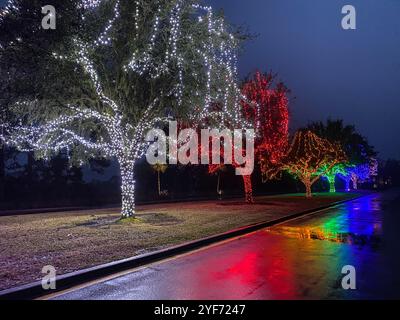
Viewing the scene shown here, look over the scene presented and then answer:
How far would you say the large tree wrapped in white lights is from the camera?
16.8m

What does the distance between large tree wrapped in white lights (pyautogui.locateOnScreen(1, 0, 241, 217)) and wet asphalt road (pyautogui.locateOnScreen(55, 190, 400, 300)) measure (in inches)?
261

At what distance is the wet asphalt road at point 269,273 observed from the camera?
25.3 ft

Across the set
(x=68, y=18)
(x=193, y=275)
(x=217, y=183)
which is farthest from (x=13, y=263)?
(x=217, y=183)

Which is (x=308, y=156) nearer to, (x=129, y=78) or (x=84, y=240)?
(x=129, y=78)

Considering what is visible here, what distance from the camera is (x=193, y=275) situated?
917 centimetres

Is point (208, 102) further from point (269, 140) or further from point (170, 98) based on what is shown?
point (269, 140)

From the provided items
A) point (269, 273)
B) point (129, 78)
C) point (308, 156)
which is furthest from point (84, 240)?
point (308, 156)

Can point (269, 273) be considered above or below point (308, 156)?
below

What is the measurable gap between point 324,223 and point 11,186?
23.5 m

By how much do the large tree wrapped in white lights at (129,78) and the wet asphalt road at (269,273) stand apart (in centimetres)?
664

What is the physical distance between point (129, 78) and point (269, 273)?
11.2m

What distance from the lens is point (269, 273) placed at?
365 inches

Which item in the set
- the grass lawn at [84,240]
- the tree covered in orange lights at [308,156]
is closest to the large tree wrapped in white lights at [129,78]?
the grass lawn at [84,240]

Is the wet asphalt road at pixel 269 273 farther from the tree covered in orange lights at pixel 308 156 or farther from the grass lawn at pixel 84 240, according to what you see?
the tree covered in orange lights at pixel 308 156
